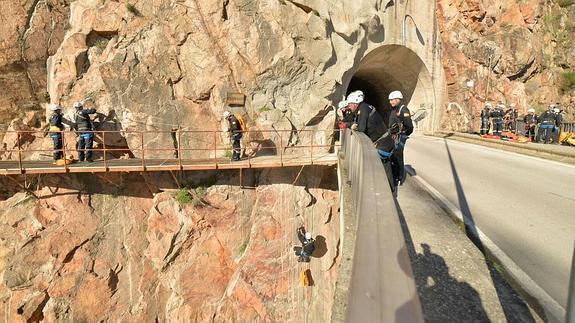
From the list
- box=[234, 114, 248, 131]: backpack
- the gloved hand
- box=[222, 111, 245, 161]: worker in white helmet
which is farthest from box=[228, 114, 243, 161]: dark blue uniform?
the gloved hand

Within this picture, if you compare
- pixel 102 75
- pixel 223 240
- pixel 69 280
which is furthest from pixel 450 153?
pixel 69 280

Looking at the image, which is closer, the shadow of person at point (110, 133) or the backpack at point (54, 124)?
the backpack at point (54, 124)

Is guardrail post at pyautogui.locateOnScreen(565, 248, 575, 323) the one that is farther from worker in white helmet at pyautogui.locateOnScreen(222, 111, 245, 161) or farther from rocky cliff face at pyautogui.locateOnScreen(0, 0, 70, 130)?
rocky cliff face at pyautogui.locateOnScreen(0, 0, 70, 130)

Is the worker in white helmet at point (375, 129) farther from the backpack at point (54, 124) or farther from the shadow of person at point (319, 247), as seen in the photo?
the backpack at point (54, 124)

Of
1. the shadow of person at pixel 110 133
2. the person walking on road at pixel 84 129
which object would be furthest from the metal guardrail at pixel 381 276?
the shadow of person at pixel 110 133

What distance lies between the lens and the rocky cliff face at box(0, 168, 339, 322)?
10508mm

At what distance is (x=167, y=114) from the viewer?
1211 centimetres

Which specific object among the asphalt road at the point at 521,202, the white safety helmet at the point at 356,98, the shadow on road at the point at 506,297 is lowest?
the shadow on road at the point at 506,297

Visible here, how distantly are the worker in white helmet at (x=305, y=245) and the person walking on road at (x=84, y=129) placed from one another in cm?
852

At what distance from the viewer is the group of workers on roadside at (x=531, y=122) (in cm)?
1280

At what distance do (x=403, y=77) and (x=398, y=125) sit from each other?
50.0 feet

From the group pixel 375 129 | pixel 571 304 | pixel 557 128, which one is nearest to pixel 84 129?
pixel 375 129

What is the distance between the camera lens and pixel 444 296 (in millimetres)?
2695

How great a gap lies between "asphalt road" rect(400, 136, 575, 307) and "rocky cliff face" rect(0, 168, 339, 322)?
5.31 metres
